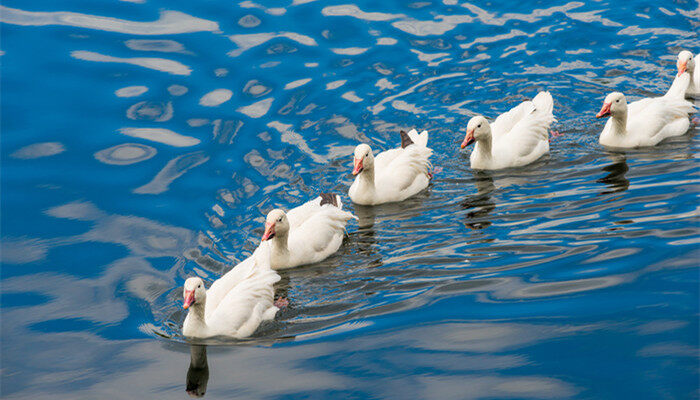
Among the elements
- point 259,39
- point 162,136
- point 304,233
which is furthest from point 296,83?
point 304,233

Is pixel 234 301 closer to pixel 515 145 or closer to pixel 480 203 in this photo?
pixel 480 203

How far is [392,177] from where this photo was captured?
13039mm

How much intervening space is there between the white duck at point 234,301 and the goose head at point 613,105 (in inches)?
238

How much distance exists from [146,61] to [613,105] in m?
8.68

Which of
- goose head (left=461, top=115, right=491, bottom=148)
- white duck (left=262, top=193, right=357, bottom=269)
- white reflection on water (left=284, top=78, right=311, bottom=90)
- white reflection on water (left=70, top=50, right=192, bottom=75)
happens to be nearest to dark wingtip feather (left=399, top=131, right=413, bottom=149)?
goose head (left=461, top=115, right=491, bottom=148)

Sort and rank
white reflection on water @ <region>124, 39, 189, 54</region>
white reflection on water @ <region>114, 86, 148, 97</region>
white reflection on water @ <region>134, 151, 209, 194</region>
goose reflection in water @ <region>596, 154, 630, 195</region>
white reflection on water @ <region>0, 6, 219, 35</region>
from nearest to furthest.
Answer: goose reflection in water @ <region>596, 154, 630, 195</region> < white reflection on water @ <region>134, 151, 209, 194</region> < white reflection on water @ <region>114, 86, 148, 97</region> < white reflection on water @ <region>124, 39, 189, 54</region> < white reflection on water @ <region>0, 6, 219, 35</region>

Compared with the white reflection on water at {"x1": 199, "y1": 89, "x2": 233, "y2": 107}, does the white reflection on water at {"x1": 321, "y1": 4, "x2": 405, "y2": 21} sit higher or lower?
higher

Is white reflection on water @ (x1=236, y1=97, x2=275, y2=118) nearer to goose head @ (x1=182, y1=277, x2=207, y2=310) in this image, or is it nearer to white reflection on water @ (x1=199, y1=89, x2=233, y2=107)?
white reflection on water @ (x1=199, y1=89, x2=233, y2=107)

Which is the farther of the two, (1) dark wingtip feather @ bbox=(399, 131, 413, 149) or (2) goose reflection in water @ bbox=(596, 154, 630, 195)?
(1) dark wingtip feather @ bbox=(399, 131, 413, 149)

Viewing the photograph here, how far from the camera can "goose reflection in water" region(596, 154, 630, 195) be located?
1253 centimetres

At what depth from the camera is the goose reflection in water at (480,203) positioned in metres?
11.9

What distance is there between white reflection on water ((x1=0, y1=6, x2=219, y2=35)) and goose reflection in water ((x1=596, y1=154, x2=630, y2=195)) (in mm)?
8614

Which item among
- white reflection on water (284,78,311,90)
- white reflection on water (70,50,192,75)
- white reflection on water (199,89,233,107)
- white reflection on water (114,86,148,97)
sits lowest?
white reflection on water (199,89,233,107)

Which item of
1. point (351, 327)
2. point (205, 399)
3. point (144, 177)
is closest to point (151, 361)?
point (205, 399)
